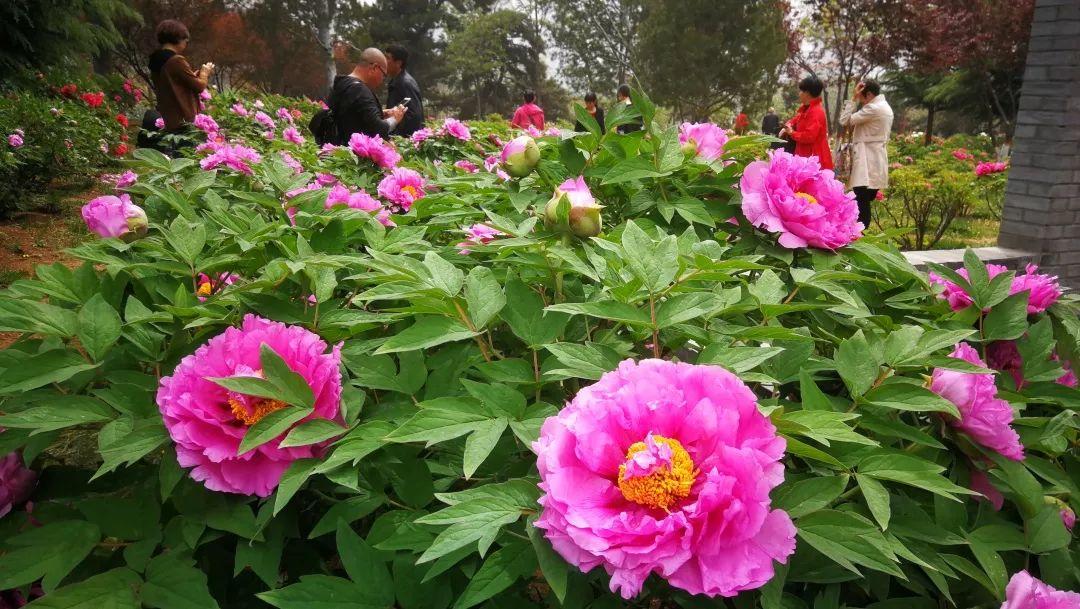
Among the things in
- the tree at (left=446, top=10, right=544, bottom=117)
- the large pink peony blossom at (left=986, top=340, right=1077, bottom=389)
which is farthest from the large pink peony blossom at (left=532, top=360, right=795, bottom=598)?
the tree at (left=446, top=10, right=544, bottom=117)

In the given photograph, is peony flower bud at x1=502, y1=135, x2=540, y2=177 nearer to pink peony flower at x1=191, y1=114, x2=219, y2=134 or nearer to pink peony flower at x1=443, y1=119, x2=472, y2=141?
pink peony flower at x1=443, y1=119, x2=472, y2=141

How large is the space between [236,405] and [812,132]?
6533 mm

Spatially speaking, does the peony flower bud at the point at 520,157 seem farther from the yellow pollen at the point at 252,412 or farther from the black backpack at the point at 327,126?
the black backpack at the point at 327,126

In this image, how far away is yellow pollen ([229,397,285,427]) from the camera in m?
0.80

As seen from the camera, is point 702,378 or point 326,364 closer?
point 702,378

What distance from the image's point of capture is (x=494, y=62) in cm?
3906

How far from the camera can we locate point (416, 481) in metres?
0.76

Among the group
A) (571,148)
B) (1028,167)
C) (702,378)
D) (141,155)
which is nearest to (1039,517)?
(702,378)

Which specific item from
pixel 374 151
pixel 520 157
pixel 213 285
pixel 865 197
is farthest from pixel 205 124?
pixel 865 197

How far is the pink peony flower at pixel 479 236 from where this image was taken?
1124mm

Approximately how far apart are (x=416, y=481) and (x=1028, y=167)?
221 inches

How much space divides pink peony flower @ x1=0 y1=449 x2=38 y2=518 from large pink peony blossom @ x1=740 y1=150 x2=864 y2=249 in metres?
1.06

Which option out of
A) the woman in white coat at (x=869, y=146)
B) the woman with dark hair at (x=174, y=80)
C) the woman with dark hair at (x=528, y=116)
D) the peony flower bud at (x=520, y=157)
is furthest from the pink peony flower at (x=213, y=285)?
the woman with dark hair at (x=528, y=116)

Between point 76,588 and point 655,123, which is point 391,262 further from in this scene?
point 655,123
